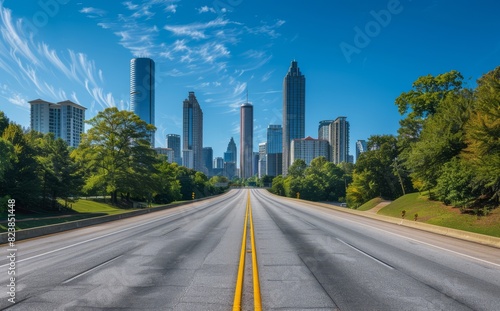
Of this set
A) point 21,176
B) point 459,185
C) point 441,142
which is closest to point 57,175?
point 21,176

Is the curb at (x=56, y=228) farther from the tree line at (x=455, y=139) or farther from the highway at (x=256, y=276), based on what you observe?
the tree line at (x=455, y=139)

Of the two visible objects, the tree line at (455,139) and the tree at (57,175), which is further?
the tree at (57,175)

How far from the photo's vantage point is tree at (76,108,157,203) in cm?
4184

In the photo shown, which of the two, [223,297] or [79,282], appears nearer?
[223,297]

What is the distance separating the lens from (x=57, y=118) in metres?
180

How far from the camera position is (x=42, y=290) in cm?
730

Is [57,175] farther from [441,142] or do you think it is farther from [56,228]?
[441,142]

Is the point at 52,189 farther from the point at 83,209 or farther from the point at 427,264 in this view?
the point at 427,264

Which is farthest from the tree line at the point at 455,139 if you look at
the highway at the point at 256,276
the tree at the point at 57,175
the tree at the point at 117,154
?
the tree at the point at 57,175

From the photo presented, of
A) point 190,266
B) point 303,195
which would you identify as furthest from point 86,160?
point 303,195

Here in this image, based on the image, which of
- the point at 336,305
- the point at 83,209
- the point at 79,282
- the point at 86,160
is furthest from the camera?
the point at 86,160

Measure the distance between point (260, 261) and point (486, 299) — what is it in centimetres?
609

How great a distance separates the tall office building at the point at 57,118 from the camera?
17025 cm

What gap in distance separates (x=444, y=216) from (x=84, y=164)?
43.1m
